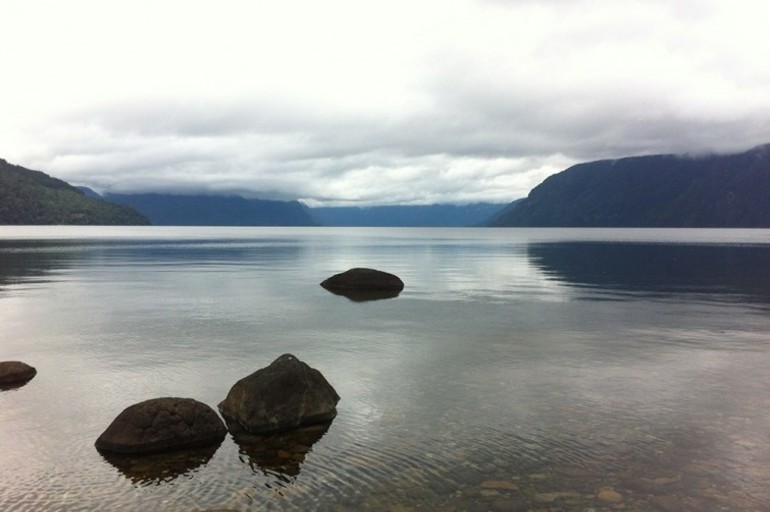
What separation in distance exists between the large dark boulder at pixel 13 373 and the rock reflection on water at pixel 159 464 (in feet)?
30.8

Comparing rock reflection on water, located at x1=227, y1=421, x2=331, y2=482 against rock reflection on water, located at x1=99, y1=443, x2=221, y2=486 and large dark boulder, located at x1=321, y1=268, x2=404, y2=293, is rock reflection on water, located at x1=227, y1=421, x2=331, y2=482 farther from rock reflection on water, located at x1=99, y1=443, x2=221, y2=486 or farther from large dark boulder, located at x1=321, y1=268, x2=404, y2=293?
large dark boulder, located at x1=321, y1=268, x2=404, y2=293

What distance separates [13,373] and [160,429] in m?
10.4

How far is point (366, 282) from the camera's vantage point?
54.7 metres

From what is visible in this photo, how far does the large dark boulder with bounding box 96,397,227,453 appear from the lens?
48.6 feet

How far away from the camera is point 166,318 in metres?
36.3

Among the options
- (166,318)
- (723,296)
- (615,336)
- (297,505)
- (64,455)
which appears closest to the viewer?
(297,505)

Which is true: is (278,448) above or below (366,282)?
below

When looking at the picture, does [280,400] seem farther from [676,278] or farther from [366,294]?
[676,278]

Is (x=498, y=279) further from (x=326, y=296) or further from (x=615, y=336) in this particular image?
(x=615, y=336)

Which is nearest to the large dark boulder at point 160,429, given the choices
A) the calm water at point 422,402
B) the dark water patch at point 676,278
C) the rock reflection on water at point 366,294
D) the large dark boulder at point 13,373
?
the calm water at point 422,402

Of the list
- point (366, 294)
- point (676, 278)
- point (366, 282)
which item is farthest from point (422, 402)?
point (676, 278)

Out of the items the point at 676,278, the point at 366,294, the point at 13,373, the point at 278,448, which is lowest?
the point at 676,278

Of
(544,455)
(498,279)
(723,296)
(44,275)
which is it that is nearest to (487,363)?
(544,455)

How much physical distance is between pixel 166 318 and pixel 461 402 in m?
24.3
